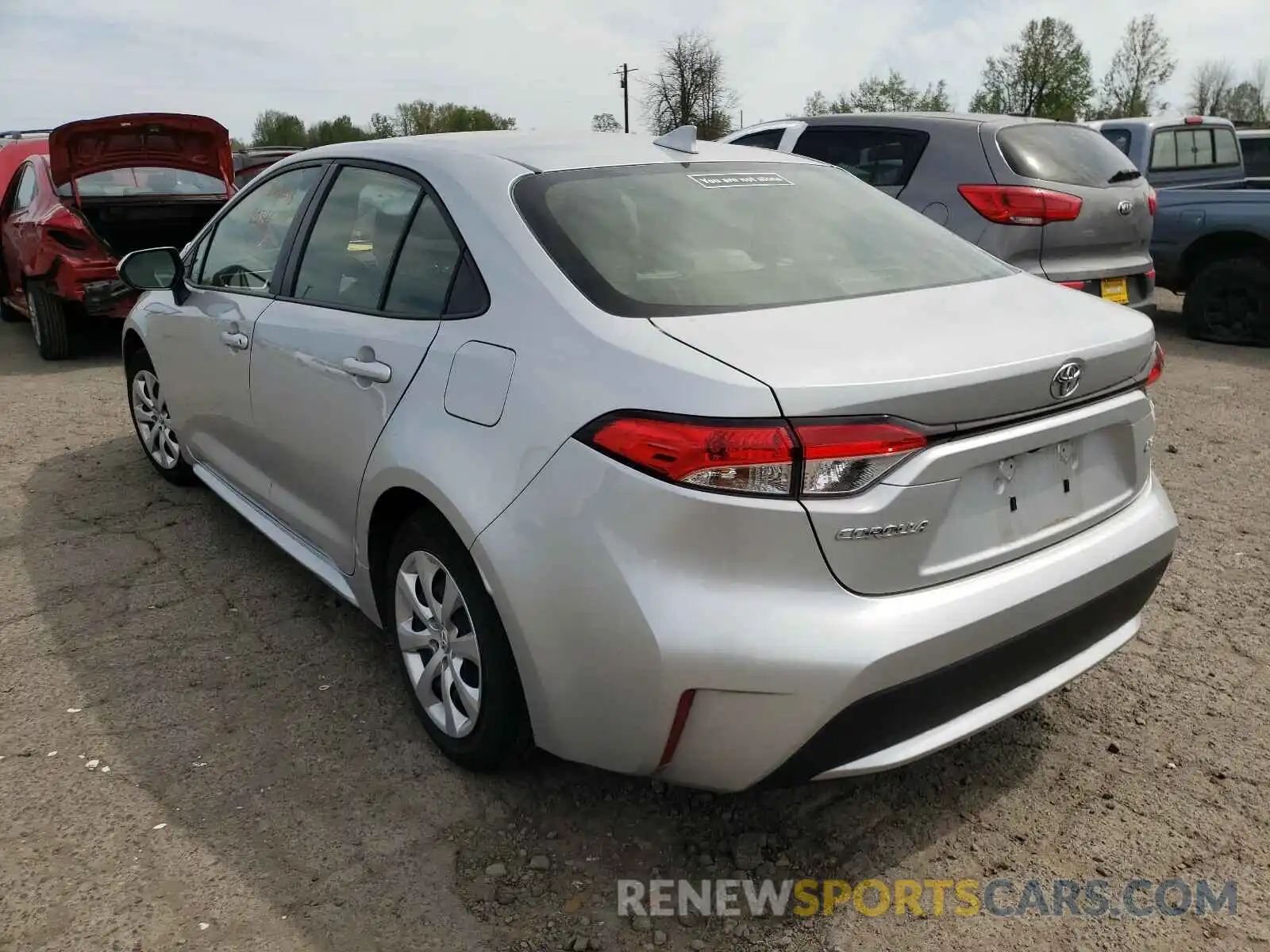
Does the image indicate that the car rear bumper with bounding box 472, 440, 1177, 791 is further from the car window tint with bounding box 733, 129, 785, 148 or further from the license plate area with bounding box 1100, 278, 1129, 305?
the car window tint with bounding box 733, 129, 785, 148

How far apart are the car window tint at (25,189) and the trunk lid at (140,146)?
1.85 feet

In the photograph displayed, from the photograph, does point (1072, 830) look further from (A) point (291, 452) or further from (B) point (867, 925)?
(A) point (291, 452)

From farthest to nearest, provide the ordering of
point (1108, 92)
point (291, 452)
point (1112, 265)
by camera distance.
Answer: point (1108, 92) → point (1112, 265) → point (291, 452)

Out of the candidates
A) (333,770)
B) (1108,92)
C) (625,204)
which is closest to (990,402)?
(625,204)

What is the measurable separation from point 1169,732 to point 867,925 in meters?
1.21

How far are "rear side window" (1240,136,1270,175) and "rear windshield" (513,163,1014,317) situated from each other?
11.0 m

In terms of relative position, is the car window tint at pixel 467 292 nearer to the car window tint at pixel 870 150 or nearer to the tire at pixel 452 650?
the tire at pixel 452 650

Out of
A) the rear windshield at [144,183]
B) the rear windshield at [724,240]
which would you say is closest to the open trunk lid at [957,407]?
the rear windshield at [724,240]

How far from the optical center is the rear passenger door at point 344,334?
8.82 ft

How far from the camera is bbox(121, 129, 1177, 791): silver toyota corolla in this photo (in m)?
1.96

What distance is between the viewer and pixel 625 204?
2.64 meters

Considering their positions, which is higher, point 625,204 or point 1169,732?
point 625,204

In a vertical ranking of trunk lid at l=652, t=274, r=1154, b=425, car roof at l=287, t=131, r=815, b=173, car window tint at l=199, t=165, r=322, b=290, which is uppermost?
car roof at l=287, t=131, r=815, b=173

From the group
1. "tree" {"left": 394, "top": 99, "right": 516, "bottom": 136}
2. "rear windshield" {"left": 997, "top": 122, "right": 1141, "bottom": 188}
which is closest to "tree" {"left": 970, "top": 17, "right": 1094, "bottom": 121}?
"tree" {"left": 394, "top": 99, "right": 516, "bottom": 136}
